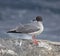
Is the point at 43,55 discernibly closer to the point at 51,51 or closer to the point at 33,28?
the point at 51,51

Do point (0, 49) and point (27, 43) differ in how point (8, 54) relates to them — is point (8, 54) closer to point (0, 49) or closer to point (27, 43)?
point (0, 49)

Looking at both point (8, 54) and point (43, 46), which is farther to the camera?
point (43, 46)

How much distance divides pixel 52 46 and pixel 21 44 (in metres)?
1.03

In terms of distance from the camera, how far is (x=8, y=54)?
784 centimetres

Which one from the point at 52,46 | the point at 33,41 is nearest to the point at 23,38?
the point at 33,41

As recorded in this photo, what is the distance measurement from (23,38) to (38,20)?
0.82 m

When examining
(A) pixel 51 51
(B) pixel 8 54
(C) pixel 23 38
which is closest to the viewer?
(B) pixel 8 54

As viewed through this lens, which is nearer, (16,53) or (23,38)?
(16,53)

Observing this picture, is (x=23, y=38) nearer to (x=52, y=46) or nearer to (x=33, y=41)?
(x=33, y=41)

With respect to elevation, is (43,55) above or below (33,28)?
below

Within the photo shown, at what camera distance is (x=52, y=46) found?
895 cm

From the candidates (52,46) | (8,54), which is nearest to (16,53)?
(8,54)

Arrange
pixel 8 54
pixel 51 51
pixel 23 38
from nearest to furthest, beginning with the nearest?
pixel 8 54 < pixel 51 51 < pixel 23 38

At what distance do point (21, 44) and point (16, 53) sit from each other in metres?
0.69
